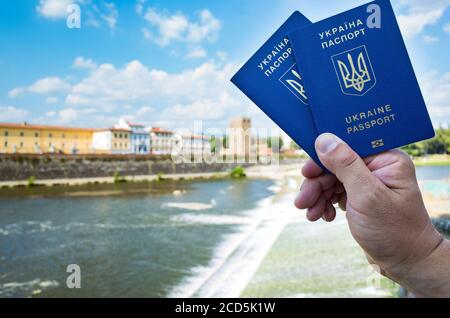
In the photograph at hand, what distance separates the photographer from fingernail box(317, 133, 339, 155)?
0.95 meters

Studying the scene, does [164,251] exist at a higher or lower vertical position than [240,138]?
lower

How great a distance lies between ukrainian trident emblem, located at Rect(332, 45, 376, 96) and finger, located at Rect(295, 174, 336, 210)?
1.07 ft

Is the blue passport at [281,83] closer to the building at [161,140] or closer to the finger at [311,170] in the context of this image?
the finger at [311,170]

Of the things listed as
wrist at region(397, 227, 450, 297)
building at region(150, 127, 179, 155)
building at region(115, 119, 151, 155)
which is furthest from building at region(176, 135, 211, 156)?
wrist at region(397, 227, 450, 297)

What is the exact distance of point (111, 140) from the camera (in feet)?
116

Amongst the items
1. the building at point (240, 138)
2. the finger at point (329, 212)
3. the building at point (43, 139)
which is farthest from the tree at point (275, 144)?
the finger at point (329, 212)

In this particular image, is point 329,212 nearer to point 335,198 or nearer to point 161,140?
point 335,198

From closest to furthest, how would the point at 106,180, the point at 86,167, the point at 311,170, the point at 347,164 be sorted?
the point at 347,164 → the point at 311,170 → the point at 106,180 → the point at 86,167

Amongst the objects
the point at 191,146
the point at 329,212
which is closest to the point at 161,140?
the point at 191,146

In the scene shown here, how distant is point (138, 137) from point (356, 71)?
131 feet

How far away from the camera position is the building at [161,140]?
41469 mm

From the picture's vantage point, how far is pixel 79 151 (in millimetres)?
30172
